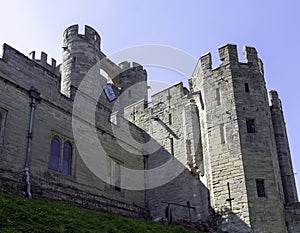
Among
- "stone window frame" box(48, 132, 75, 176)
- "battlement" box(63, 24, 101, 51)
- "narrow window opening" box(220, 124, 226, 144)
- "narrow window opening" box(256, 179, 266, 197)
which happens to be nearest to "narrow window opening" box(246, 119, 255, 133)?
"narrow window opening" box(220, 124, 226, 144)

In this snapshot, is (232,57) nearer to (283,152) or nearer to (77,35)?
(283,152)

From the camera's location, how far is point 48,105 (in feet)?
52.6

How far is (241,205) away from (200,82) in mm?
6283

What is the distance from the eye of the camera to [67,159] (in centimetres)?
1656

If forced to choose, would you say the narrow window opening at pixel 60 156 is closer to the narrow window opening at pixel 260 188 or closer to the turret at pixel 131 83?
the narrow window opening at pixel 260 188

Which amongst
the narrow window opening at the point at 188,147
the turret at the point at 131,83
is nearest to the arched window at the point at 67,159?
the narrow window opening at the point at 188,147

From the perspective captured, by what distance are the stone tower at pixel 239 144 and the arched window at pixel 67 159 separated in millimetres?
5722

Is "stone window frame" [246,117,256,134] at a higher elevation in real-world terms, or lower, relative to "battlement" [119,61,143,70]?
lower

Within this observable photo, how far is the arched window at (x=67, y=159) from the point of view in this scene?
16281 mm

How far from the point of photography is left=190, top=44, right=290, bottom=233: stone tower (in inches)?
612

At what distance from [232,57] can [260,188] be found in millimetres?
5948

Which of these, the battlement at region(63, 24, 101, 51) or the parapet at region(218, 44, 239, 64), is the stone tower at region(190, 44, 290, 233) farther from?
the battlement at region(63, 24, 101, 51)

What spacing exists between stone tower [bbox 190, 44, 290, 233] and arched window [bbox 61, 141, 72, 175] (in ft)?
18.8

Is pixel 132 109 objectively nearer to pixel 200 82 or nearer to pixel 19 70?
pixel 200 82
